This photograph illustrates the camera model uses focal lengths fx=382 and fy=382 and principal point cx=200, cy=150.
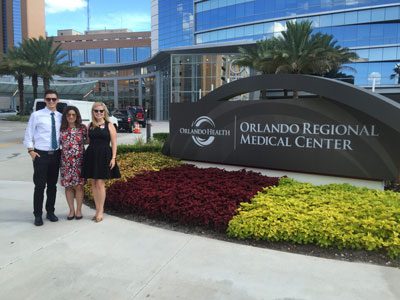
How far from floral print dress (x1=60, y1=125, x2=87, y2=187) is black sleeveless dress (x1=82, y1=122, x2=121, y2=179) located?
0.45ft

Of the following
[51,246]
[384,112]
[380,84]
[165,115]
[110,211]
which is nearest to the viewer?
[51,246]

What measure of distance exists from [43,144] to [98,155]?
2.46ft

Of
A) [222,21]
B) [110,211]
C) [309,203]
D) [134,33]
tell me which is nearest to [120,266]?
[110,211]

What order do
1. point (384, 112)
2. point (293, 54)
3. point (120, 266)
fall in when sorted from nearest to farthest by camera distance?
1. point (120, 266)
2. point (384, 112)
3. point (293, 54)

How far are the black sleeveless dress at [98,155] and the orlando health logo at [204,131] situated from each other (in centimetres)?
398

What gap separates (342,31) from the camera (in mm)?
48031

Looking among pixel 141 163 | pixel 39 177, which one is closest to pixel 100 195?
pixel 39 177

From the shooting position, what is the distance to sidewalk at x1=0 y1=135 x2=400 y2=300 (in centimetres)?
342

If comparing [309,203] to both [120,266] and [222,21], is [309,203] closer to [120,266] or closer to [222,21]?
[120,266]

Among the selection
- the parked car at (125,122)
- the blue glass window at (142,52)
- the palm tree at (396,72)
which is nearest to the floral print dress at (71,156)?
the parked car at (125,122)

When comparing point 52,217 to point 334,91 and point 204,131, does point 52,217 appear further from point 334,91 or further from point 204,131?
point 334,91

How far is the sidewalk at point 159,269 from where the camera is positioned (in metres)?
3.42

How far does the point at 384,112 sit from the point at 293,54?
2207cm

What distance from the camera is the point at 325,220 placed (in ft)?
15.2
